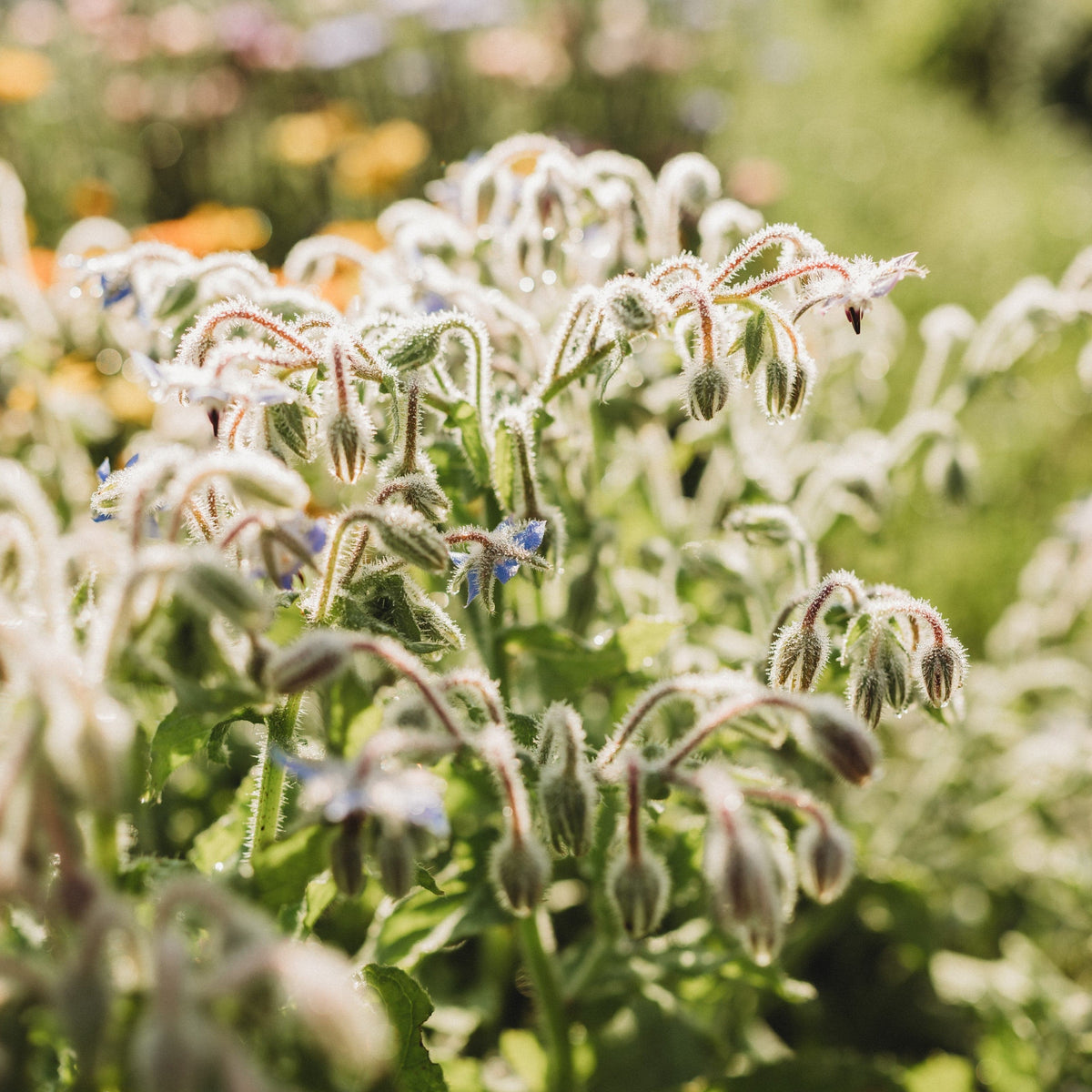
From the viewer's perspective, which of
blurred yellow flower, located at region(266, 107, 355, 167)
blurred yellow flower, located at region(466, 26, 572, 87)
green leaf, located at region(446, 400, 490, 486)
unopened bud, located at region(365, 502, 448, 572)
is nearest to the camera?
unopened bud, located at region(365, 502, 448, 572)

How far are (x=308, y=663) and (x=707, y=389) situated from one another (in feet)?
2.30

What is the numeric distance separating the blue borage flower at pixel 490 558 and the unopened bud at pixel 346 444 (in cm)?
15

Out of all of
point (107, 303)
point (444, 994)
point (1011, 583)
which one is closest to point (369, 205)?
point (1011, 583)

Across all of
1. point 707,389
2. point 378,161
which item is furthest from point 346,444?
point 378,161

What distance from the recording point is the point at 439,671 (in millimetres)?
2387

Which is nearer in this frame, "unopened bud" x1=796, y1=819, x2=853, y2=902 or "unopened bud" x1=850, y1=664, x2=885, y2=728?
"unopened bud" x1=796, y1=819, x2=853, y2=902

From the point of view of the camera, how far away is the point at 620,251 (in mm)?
2137

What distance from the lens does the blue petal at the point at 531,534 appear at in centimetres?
A: 156

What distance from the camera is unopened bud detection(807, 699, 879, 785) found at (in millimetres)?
1197

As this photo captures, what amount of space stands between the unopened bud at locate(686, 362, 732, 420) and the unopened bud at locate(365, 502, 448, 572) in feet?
1.41

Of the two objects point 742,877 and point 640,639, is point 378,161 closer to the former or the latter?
point 640,639

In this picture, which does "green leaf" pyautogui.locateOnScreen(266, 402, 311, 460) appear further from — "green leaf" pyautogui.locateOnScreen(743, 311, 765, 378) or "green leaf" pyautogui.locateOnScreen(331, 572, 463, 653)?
"green leaf" pyautogui.locateOnScreen(743, 311, 765, 378)

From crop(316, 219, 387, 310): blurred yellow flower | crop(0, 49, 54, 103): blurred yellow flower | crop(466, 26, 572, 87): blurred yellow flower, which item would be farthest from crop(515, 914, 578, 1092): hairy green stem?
crop(466, 26, 572, 87): blurred yellow flower

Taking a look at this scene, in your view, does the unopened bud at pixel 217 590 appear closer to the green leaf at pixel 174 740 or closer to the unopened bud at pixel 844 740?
the green leaf at pixel 174 740
